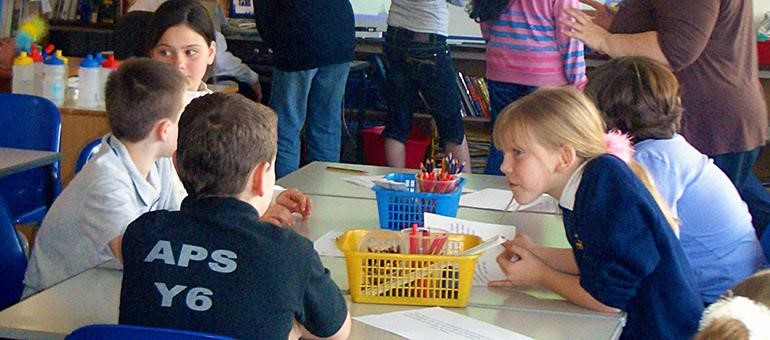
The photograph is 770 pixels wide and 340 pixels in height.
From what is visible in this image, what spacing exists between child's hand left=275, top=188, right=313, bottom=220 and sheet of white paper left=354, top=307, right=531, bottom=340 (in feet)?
2.31

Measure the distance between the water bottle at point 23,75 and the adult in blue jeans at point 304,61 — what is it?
1007 mm

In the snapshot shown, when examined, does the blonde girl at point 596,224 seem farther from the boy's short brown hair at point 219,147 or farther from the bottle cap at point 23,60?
the bottle cap at point 23,60

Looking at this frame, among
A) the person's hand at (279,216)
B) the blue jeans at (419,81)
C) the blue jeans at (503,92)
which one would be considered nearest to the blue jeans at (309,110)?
the blue jeans at (419,81)

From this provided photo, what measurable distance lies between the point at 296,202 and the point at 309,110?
7.61ft

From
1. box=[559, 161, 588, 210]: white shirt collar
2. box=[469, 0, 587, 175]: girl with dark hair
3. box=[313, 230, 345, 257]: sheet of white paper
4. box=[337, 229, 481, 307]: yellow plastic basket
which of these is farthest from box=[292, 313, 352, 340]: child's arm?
box=[469, 0, 587, 175]: girl with dark hair

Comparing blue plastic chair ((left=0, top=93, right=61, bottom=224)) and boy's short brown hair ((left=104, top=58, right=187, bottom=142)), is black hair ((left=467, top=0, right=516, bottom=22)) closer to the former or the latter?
blue plastic chair ((left=0, top=93, right=61, bottom=224))

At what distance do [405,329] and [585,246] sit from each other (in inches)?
16.9

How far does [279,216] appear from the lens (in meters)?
2.45

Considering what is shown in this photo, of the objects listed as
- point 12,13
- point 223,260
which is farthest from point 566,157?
point 12,13

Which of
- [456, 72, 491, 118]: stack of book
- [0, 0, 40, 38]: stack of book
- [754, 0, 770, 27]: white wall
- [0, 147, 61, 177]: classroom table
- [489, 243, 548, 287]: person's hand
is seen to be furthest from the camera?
[0, 0, 40, 38]: stack of book

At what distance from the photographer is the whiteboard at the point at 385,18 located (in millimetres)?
6402

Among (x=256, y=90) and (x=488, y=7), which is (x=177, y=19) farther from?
(x=256, y=90)

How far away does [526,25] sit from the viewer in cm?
404

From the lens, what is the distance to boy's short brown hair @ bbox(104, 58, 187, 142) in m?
2.43
